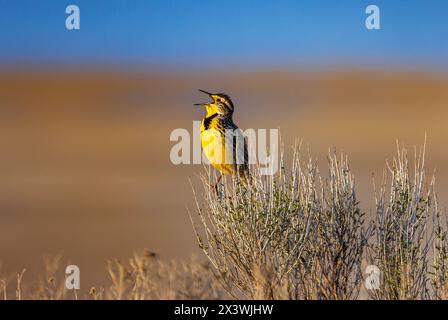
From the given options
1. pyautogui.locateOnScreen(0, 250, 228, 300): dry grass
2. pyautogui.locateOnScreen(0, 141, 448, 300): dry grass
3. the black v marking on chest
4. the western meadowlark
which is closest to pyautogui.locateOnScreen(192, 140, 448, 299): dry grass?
pyautogui.locateOnScreen(0, 141, 448, 300): dry grass

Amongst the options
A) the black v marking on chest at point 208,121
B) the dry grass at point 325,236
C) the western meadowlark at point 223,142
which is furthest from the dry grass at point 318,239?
the black v marking on chest at point 208,121

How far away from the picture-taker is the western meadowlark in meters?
8.47

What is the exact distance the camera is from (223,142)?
8.52 metres

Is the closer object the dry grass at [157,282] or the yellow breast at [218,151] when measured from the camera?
the dry grass at [157,282]

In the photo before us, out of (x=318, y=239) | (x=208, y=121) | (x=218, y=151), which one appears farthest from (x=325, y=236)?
(x=208, y=121)

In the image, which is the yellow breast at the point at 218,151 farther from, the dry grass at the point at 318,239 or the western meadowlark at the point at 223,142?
the dry grass at the point at 318,239

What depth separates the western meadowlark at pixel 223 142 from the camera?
847cm

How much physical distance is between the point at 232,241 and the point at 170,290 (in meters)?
0.61

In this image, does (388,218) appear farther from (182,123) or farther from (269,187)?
(182,123)

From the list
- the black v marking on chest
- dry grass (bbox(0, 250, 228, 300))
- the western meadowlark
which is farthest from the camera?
the black v marking on chest

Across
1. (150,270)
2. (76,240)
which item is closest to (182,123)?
(76,240)

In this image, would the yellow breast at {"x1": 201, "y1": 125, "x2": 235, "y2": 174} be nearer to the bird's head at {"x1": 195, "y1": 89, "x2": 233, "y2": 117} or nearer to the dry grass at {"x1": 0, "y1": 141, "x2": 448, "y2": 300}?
the bird's head at {"x1": 195, "y1": 89, "x2": 233, "y2": 117}

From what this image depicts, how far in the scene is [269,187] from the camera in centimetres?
771
